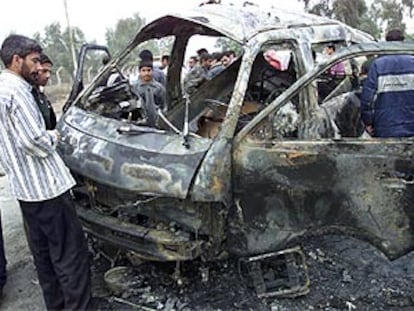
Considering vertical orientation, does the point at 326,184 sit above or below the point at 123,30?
above

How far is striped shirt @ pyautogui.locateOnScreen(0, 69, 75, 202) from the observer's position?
3.09m

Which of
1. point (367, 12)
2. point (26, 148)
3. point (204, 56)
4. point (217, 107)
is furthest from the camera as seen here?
point (367, 12)

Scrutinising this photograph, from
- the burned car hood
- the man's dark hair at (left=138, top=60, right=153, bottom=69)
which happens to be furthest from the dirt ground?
the man's dark hair at (left=138, top=60, right=153, bottom=69)

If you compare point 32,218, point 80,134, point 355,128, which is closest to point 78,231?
point 32,218

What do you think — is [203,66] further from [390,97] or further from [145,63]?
[390,97]

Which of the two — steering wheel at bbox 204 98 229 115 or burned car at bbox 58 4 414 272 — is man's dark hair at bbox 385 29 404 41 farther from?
steering wheel at bbox 204 98 229 115

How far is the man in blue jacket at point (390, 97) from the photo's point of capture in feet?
12.2

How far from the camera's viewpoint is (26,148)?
123 inches

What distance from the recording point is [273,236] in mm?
3543

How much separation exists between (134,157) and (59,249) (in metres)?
0.76

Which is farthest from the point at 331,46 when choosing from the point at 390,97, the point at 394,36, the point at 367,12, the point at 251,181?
the point at 367,12

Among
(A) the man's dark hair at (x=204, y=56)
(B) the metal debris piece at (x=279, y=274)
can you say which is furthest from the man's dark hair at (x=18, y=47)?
(A) the man's dark hair at (x=204, y=56)

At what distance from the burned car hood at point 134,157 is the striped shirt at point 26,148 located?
1.14 feet

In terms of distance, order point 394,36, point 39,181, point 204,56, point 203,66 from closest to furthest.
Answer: point 39,181, point 394,36, point 203,66, point 204,56
